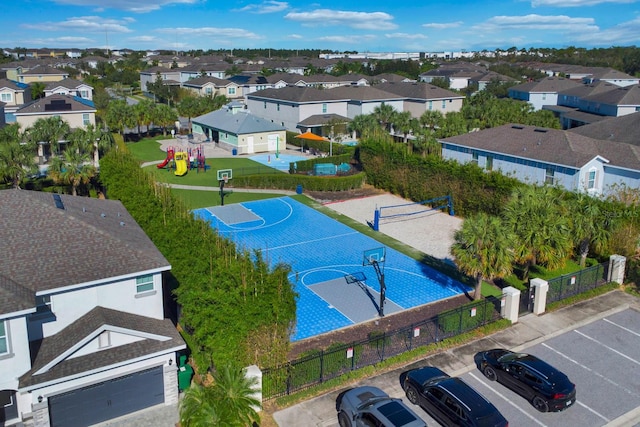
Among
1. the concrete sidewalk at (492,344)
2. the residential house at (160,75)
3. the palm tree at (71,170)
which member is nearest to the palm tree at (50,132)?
the palm tree at (71,170)

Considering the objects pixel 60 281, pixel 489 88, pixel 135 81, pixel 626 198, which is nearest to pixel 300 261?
pixel 60 281

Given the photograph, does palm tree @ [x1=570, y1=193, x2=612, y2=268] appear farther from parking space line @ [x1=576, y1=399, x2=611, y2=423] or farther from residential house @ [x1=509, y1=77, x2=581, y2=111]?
residential house @ [x1=509, y1=77, x2=581, y2=111]

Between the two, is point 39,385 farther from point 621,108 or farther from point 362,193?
point 621,108

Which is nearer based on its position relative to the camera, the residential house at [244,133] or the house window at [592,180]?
the house window at [592,180]

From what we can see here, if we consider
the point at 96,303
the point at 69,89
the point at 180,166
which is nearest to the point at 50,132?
the point at 180,166

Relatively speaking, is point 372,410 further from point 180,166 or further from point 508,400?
point 180,166

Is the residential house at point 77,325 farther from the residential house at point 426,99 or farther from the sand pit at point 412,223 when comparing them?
the residential house at point 426,99
